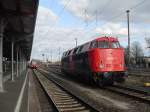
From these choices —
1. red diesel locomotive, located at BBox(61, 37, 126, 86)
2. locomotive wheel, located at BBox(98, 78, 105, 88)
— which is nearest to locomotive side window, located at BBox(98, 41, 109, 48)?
red diesel locomotive, located at BBox(61, 37, 126, 86)

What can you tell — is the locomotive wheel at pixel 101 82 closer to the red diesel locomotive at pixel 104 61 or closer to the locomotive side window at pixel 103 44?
the red diesel locomotive at pixel 104 61

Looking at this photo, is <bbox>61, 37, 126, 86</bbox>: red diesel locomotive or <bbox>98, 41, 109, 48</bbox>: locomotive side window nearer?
<bbox>61, 37, 126, 86</bbox>: red diesel locomotive

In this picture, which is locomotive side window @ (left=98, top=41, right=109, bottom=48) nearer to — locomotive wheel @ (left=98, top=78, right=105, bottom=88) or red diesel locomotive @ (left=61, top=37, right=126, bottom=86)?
red diesel locomotive @ (left=61, top=37, right=126, bottom=86)

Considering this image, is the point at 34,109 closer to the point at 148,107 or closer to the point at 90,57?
the point at 148,107

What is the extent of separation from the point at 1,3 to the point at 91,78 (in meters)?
8.56

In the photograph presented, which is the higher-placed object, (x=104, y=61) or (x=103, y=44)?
(x=103, y=44)

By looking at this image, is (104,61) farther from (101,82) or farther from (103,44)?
(101,82)

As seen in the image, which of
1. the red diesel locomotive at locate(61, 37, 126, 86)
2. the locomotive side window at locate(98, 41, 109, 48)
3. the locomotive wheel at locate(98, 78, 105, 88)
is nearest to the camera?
the red diesel locomotive at locate(61, 37, 126, 86)

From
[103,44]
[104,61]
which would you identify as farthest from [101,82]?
[103,44]

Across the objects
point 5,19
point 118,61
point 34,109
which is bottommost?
point 34,109

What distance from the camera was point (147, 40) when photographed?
10456 cm

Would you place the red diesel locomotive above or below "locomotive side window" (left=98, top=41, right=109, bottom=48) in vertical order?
below

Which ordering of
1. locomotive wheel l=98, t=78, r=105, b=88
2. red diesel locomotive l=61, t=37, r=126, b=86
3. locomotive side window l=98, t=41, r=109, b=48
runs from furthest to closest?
locomotive side window l=98, t=41, r=109, b=48
locomotive wheel l=98, t=78, r=105, b=88
red diesel locomotive l=61, t=37, r=126, b=86

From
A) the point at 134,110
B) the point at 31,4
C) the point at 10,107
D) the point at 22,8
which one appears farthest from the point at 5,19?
the point at 134,110
